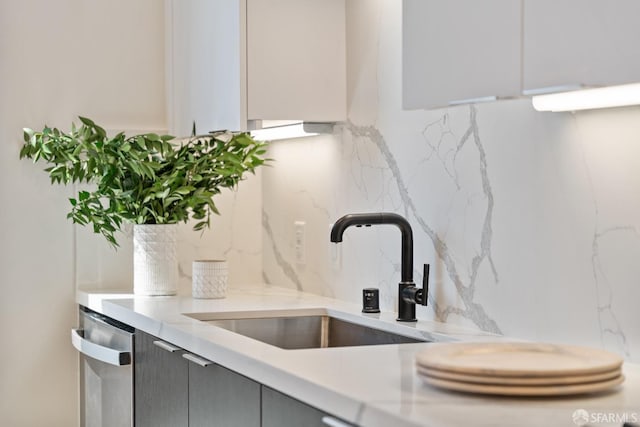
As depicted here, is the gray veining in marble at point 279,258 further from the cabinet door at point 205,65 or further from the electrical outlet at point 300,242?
the cabinet door at point 205,65

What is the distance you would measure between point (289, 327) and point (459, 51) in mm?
1164

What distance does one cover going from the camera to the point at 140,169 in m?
2.95

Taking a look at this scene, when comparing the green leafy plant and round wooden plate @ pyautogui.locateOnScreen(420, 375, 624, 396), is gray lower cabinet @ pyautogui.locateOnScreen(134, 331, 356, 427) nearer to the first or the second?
round wooden plate @ pyautogui.locateOnScreen(420, 375, 624, 396)

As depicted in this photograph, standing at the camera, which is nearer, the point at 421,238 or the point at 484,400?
the point at 484,400

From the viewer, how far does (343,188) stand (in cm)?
288

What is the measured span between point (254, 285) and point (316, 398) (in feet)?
6.19

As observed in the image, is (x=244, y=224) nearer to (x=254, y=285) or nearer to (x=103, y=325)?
(x=254, y=285)

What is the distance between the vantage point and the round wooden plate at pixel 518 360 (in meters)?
1.41

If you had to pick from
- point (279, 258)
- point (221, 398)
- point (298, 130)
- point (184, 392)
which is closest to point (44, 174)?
point (279, 258)

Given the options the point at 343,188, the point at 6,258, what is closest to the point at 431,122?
the point at 343,188

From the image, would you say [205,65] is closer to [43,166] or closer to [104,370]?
[43,166]

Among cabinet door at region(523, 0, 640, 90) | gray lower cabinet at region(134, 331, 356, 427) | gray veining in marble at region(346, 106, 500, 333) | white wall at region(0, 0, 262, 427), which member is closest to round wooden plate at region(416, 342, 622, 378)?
gray lower cabinet at region(134, 331, 356, 427)

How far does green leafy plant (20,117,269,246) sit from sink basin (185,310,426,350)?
509mm

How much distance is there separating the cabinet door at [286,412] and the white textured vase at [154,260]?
131cm
